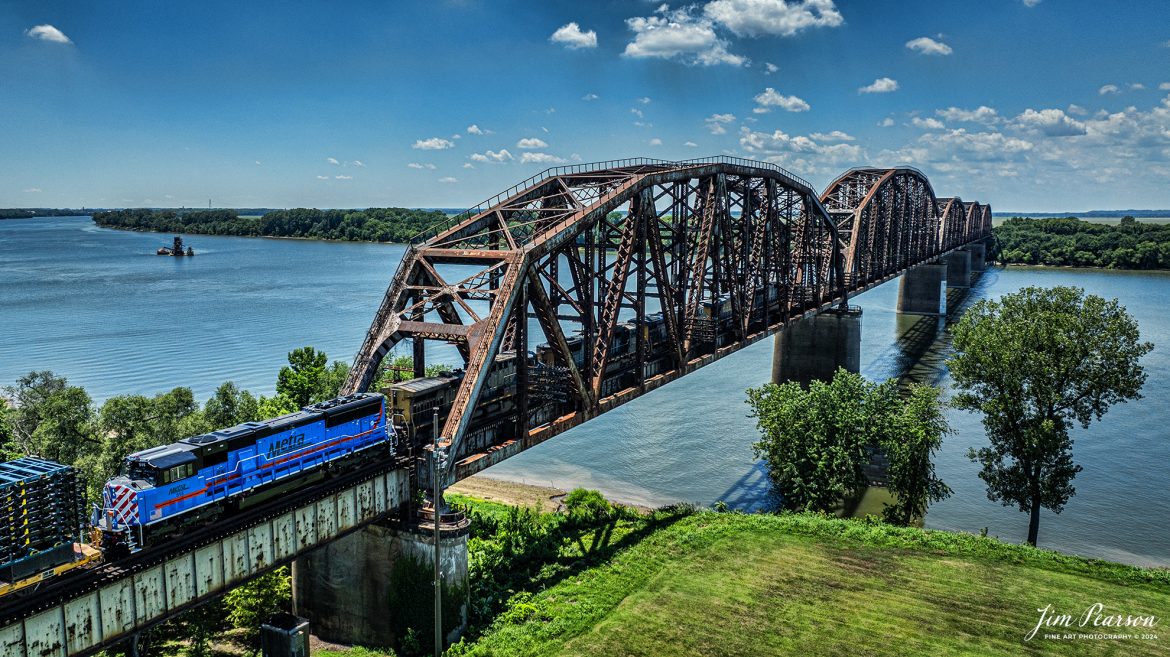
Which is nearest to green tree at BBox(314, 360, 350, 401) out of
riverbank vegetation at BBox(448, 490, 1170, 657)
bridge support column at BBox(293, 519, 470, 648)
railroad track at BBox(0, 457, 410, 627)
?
riverbank vegetation at BBox(448, 490, 1170, 657)

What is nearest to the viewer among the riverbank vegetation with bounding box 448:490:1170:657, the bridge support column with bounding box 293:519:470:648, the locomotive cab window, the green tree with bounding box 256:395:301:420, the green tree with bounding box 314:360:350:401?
the locomotive cab window

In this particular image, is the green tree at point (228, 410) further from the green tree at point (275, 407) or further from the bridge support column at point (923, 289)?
the bridge support column at point (923, 289)

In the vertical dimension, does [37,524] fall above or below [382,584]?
above

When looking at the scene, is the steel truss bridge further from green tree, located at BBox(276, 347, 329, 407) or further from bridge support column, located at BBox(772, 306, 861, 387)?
green tree, located at BBox(276, 347, 329, 407)

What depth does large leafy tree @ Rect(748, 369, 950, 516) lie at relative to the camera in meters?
42.9

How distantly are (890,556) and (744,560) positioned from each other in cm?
646

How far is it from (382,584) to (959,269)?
16254cm

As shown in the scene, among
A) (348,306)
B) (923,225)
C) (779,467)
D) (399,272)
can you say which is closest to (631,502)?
(779,467)

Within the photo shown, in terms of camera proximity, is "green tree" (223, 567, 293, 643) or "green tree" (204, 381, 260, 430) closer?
"green tree" (223, 567, 293, 643)

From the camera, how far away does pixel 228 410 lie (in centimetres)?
4856

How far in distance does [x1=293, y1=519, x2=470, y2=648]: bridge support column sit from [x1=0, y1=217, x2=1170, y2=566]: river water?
79.0ft

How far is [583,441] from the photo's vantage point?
64.8 metres

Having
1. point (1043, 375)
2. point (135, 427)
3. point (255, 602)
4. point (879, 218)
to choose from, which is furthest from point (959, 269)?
point (255, 602)

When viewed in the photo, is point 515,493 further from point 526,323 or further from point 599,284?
point 526,323
